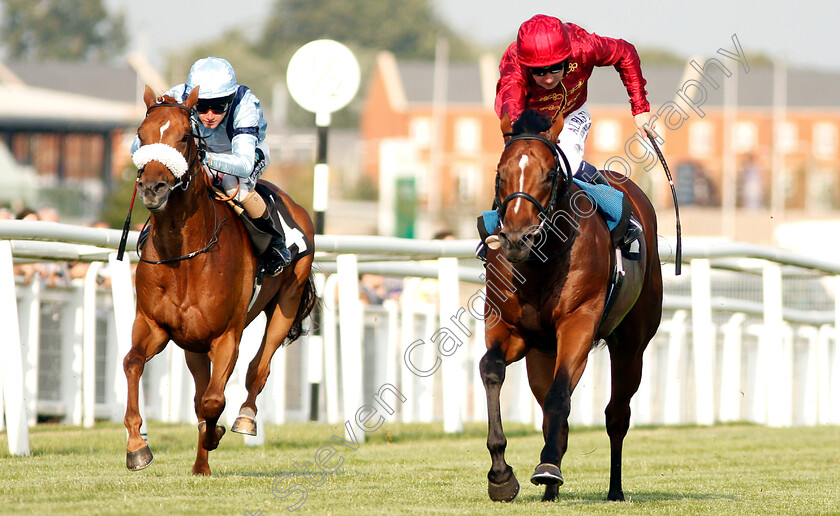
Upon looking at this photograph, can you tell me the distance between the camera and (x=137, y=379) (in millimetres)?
6410

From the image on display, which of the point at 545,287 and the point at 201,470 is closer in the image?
the point at 545,287

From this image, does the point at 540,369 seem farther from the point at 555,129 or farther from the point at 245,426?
the point at 245,426

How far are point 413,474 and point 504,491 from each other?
1224 millimetres

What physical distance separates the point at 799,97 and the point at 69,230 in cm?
7125

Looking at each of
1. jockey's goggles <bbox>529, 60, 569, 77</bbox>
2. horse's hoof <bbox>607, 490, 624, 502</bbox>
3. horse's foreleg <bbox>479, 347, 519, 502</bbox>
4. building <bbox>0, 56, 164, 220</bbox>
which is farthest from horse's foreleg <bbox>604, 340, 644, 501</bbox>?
building <bbox>0, 56, 164, 220</bbox>

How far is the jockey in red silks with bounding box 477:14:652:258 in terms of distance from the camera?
255 inches

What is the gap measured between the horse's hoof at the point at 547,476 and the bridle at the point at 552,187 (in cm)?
106

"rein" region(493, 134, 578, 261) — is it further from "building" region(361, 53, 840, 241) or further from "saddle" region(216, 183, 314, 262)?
"building" region(361, 53, 840, 241)

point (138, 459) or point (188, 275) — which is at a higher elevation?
point (188, 275)

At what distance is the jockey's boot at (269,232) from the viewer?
7090 millimetres

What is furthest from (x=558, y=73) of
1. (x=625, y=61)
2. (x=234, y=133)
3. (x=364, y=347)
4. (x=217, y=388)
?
(x=364, y=347)

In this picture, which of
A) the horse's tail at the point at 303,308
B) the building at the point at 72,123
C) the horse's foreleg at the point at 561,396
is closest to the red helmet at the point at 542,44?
the horse's foreleg at the point at 561,396

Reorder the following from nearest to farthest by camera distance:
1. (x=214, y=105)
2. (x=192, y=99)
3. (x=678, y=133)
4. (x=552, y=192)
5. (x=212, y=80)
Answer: (x=552, y=192) < (x=192, y=99) < (x=212, y=80) < (x=214, y=105) < (x=678, y=133)

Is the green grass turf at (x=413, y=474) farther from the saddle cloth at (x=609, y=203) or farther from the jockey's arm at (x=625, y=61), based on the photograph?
the jockey's arm at (x=625, y=61)
